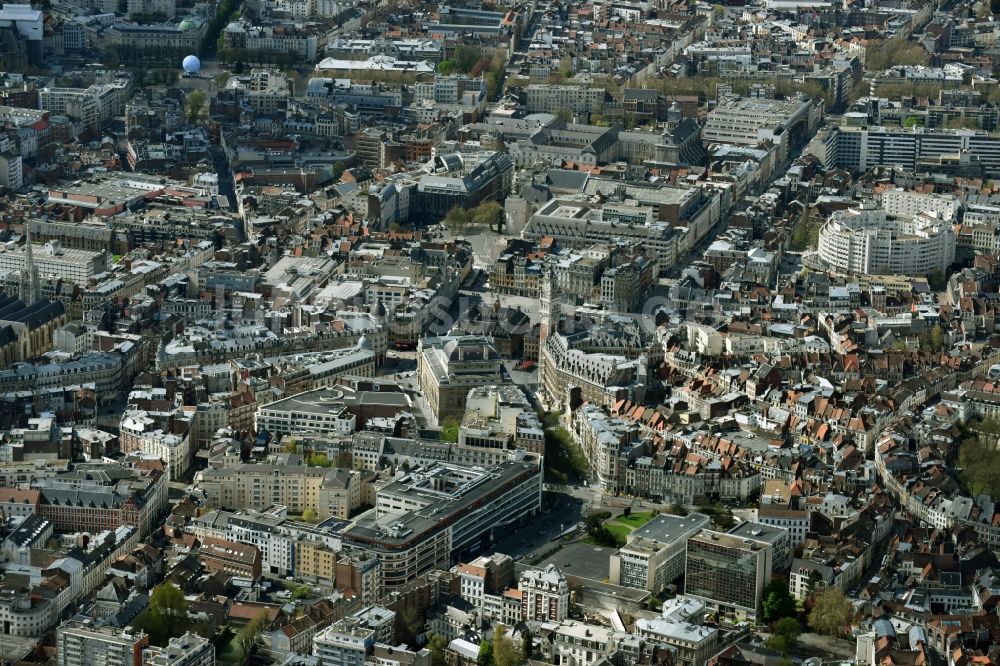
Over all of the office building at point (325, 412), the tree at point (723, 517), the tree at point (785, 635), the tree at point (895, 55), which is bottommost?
the tree at point (785, 635)

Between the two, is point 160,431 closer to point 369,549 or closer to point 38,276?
point 369,549

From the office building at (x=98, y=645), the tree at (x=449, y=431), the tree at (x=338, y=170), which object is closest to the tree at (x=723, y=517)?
the tree at (x=449, y=431)

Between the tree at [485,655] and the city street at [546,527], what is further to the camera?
the city street at [546,527]

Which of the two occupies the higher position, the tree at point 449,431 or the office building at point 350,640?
the tree at point 449,431

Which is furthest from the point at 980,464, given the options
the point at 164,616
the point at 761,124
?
the point at 761,124

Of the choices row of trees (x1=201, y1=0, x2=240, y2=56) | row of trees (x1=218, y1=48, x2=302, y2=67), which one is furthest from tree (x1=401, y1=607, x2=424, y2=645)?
row of trees (x1=201, y1=0, x2=240, y2=56)

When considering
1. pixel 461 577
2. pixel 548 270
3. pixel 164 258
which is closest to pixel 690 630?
pixel 461 577

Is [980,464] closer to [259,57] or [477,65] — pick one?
[477,65]

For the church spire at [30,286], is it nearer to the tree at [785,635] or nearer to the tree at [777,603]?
the tree at [777,603]
